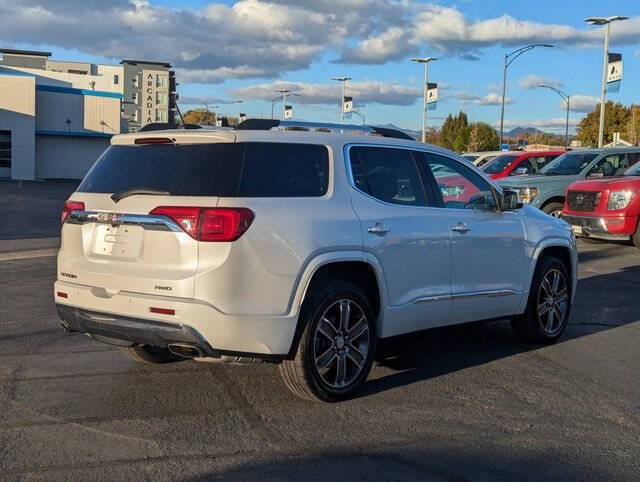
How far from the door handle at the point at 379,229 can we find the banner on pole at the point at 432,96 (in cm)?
4348

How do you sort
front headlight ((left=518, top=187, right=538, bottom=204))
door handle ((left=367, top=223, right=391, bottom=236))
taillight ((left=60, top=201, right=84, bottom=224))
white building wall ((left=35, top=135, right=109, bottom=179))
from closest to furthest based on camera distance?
taillight ((left=60, top=201, right=84, bottom=224)), door handle ((left=367, top=223, right=391, bottom=236)), front headlight ((left=518, top=187, right=538, bottom=204)), white building wall ((left=35, top=135, right=109, bottom=179))

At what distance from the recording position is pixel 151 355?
6.45 metres

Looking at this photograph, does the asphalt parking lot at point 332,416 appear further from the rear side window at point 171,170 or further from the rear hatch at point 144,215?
the rear side window at point 171,170

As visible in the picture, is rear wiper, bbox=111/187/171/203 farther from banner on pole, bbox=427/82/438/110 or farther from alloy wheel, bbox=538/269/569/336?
banner on pole, bbox=427/82/438/110

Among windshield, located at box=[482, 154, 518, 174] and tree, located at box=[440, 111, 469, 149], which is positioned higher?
tree, located at box=[440, 111, 469, 149]

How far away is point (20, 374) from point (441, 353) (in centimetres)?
364

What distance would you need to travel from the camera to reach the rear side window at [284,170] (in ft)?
16.9

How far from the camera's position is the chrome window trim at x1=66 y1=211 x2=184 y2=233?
4980mm

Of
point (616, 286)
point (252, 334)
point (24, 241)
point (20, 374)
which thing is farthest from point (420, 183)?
point (24, 241)

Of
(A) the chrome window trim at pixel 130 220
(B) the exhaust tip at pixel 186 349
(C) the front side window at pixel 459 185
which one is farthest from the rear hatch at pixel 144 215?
(C) the front side window at pixel 459 185

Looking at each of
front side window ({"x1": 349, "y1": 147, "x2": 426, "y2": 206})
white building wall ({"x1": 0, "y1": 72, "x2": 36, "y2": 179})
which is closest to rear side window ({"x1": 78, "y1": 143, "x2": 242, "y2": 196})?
front side window ({"x1": 349, "y1": 147, "x2": 426, "y2": 206})

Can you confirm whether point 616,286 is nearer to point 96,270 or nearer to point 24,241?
point 96,270

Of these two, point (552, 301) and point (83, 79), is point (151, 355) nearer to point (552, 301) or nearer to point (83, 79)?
point (552, 301)

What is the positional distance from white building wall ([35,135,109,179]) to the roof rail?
48.4 metres
